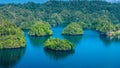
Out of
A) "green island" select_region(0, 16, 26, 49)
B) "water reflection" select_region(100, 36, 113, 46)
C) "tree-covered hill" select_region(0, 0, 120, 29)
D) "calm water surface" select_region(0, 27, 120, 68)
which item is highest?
"tree-covered hill" select_region(0, 0, 120, 29)

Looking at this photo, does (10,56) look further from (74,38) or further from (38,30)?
(74,38)

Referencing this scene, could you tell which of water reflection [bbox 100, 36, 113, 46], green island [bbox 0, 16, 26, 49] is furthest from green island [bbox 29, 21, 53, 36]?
water reflection [bbox 100, 36, 113, 46]

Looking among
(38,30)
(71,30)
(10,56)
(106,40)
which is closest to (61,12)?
(71,30)

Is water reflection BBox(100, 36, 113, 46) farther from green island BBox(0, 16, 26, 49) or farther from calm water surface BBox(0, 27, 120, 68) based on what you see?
green island BBox(0, 16, 26, 49)

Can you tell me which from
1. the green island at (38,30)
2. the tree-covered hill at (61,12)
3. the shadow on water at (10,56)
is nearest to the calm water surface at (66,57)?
the shadow on water at (10,56)

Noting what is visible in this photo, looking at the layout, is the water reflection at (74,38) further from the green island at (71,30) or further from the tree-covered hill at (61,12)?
the tree-covered hill at (61,12)

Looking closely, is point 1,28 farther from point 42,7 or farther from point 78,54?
point 42,7
